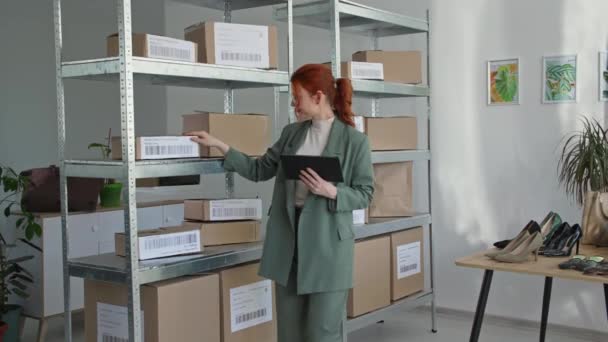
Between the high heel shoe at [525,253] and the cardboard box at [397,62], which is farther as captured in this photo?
the cardboard box at [397,62]

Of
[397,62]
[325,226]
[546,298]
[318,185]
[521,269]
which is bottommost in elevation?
[546,298]

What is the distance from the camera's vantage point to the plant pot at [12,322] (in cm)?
403

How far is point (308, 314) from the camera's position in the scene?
2.79 m

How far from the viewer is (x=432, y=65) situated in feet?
16.5

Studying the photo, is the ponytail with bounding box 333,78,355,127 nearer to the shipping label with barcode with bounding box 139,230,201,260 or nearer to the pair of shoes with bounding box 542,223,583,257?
the shipping label with barcode with bounding box 139,230,201,260

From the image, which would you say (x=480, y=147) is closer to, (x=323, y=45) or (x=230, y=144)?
(x=323, y=45)

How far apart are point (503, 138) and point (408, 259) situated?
113cm

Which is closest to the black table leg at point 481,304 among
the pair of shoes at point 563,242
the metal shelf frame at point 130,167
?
the pair of shoes at point 563,242

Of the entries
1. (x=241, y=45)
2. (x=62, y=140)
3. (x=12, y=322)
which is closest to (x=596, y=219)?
(x=241, y=45)

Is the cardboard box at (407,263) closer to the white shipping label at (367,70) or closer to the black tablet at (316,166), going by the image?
the white shipping label at (367,70)

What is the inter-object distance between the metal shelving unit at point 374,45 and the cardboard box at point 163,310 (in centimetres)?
93

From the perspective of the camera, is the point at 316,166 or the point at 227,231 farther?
the point at 227,231

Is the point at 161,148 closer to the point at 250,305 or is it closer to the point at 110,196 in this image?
the point at 250,305

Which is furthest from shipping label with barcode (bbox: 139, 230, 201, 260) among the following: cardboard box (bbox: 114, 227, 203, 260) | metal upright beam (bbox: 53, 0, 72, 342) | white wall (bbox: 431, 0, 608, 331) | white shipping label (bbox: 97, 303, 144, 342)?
white wall (bbox: 431, 0, 608, 331)
